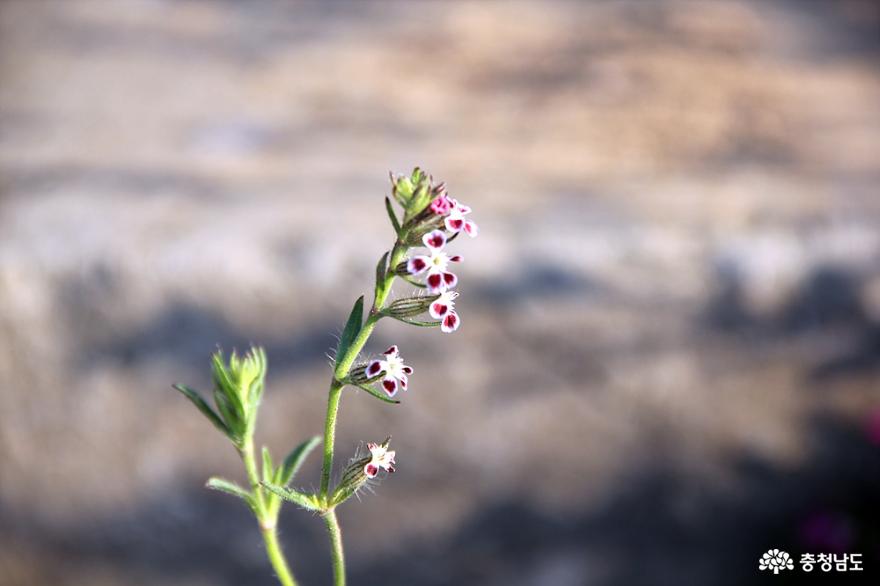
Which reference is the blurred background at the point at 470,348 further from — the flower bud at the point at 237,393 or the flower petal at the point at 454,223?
the flower petal at the point at 454,223

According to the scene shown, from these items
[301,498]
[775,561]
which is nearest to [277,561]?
[301,498]

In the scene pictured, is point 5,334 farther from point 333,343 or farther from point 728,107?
point 728,107

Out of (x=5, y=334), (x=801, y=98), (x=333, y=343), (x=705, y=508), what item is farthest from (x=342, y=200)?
(x=801, y=98)

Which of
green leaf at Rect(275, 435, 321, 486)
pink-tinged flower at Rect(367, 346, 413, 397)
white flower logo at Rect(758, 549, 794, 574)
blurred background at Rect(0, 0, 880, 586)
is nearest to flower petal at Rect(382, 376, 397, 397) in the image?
pink-tinged flower at Rect(367, 346, 413, 397)

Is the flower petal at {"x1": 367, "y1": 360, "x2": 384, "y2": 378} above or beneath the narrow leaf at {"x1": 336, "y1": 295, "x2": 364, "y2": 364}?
beneath

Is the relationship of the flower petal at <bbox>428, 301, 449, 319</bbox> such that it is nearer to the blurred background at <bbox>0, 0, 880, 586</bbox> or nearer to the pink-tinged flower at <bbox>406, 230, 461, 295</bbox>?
the pink-tinged flower at <bbox>406, 230, 461, 295</bbox>

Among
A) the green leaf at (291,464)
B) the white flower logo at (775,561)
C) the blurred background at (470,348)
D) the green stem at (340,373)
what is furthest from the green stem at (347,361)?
the blurred background at (470,348)
